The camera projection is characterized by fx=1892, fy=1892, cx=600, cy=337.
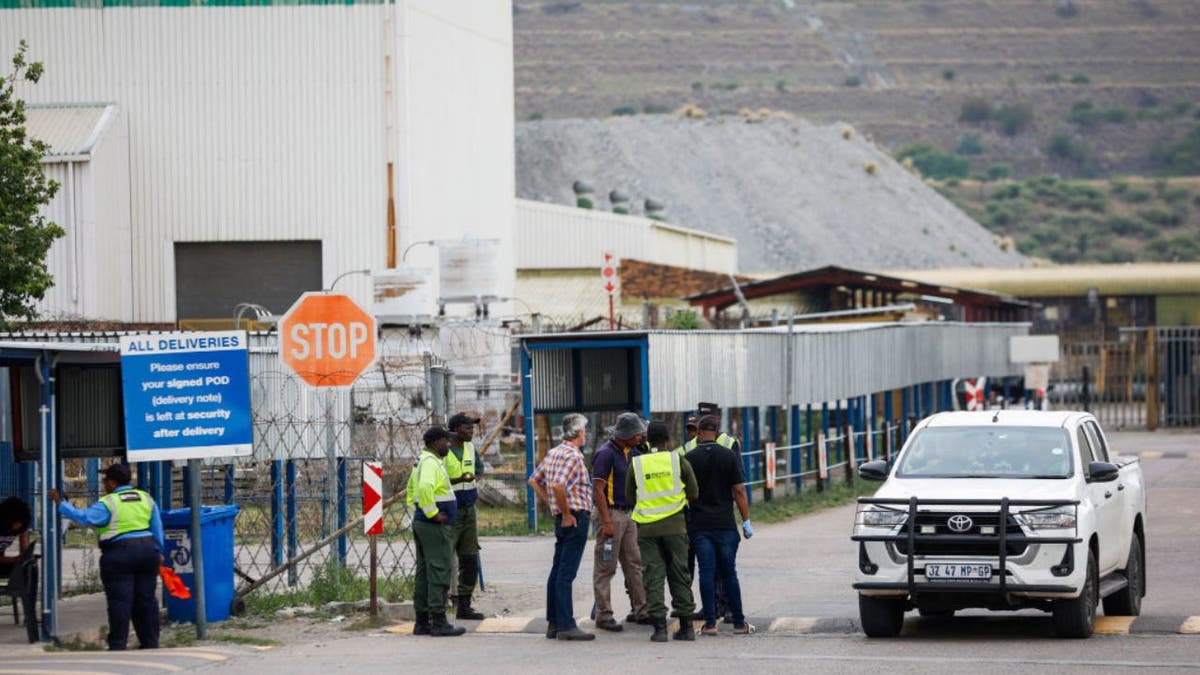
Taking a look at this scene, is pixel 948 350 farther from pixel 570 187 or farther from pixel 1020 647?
pixel 570 187

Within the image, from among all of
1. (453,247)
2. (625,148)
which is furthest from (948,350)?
(625,148)

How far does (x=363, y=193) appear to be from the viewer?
1665 inches

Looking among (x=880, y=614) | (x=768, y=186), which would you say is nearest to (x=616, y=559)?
(x=880, y=614)

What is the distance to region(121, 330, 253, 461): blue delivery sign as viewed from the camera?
52.7 ft

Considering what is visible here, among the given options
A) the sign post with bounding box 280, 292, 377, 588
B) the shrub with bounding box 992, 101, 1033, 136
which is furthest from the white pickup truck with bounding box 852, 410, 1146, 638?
the shrub with bounding box 992, 101, 1033, 136

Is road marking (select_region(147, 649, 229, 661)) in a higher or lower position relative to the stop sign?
lower

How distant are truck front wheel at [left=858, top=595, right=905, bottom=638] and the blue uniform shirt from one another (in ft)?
18.9

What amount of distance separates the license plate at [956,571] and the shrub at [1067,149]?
16978 centimetres

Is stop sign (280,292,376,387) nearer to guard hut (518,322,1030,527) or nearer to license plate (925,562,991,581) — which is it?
license plate (925,562,991,581)

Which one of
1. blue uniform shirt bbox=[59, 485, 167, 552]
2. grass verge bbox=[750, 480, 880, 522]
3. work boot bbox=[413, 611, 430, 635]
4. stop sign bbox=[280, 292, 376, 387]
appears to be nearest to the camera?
blue uniform shirt bbox=[59, 485, 167, 552]

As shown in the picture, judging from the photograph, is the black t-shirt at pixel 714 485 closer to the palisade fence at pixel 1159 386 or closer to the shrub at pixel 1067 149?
the palisade fence at pixel 1159 386

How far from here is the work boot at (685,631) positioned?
1572 cm

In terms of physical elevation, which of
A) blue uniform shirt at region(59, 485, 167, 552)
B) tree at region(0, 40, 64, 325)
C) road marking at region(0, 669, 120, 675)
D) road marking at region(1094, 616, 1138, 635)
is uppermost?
tree at region(0, 40, 64, 325)

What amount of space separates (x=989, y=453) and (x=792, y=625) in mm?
2303
